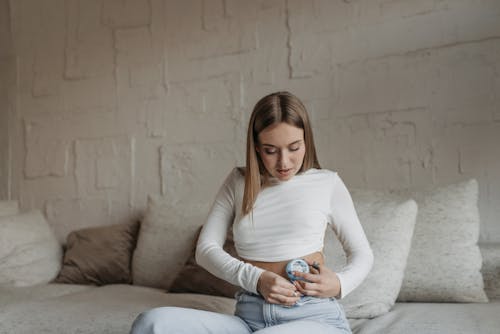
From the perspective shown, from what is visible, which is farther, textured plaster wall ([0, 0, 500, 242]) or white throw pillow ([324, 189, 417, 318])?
textured plaster wall ([0, 0, 500, 242])

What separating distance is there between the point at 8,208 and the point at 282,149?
6.72 ft

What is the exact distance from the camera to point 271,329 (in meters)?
1.23

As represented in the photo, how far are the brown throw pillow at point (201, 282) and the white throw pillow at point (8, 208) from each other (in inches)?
47.4

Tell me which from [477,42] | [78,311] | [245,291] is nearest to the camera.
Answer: [245,291]

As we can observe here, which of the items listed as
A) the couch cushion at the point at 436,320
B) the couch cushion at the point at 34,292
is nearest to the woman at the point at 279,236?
the couch cushion at the point at 436,320

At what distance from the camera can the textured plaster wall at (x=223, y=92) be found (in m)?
2.18

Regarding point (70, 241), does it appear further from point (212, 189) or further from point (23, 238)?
point (212, 189)

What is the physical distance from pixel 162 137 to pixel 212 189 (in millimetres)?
408

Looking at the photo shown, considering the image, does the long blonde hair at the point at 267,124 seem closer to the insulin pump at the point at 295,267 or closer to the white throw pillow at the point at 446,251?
the insulin pump at the point at 295,267

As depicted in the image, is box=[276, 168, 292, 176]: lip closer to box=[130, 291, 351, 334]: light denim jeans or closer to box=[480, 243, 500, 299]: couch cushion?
box=[130, 291, 351, 334]: light denim jeans

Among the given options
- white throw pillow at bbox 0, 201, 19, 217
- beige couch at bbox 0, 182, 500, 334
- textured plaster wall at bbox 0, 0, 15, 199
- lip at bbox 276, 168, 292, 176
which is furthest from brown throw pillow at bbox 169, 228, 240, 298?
textured plaster wall at bbox 0, 0, 15, 199

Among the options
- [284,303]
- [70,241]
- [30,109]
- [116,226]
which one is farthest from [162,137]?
[284,303]

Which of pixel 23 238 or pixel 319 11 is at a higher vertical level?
pixel 319 11

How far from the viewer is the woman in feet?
4.33
